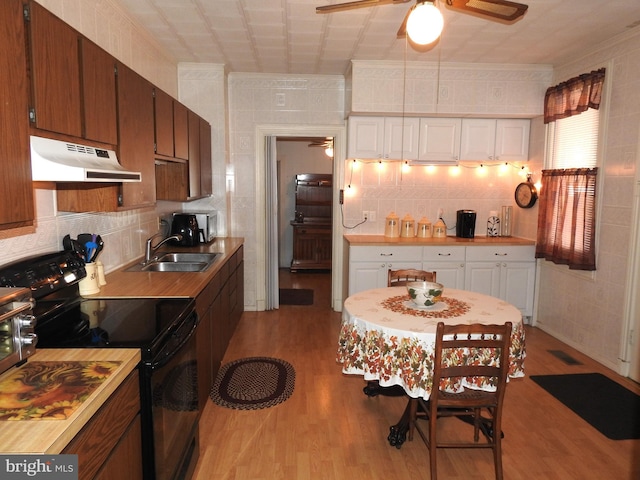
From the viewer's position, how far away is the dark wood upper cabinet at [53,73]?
58.7 inches

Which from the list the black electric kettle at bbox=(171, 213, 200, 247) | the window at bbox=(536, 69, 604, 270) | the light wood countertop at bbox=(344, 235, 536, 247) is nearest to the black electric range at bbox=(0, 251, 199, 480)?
the black electric kettle at bbox=(171, 213, 200, 247)

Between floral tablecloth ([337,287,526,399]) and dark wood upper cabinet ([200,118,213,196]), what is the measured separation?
2.23 metres

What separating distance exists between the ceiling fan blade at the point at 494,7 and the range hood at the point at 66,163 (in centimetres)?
185

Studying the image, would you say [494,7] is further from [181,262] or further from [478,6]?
[181,262]

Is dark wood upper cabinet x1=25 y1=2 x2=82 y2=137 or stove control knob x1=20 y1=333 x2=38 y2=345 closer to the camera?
stove control knob x1=20 y1=333 x2=38 y2=345

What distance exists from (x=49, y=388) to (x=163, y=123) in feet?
6.88

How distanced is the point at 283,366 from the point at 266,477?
1331 mm

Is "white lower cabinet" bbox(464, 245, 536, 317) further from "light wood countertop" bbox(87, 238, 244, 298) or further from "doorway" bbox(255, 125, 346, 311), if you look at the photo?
"light wood countertop" bbox(87, 238, 244, 298)

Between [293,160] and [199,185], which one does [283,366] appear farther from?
[293,160]

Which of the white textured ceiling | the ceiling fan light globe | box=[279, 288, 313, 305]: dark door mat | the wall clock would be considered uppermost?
the white textured ceiling

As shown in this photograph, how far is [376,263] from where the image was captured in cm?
444

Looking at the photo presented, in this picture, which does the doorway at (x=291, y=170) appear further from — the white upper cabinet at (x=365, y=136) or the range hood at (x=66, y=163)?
the range hood at (x=66, y=163)

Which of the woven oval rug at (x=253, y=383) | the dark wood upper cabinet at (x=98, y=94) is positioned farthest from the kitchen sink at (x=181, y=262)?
the dark wood upper cabinet at (x=98, y=94)

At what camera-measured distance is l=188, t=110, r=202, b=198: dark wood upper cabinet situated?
3.65m
